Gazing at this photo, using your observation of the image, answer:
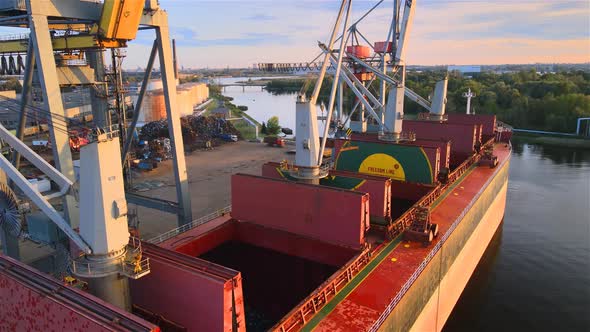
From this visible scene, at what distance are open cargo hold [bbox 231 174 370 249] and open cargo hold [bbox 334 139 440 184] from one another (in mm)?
8067

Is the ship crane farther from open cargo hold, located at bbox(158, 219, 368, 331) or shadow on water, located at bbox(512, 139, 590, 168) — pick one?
shadow on water, located at bbox(512, 139, 590, 168)

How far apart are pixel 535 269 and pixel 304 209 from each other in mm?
16669

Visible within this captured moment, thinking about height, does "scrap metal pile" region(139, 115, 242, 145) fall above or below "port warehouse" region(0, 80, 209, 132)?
below

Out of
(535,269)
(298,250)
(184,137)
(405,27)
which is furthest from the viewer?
(184,137)

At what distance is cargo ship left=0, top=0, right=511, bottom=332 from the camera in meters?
9.58

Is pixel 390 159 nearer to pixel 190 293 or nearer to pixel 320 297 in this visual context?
pixel 320 297

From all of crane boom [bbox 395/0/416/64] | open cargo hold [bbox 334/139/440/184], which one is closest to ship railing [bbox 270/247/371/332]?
open cargo hold [bbox 334/139/440/184]

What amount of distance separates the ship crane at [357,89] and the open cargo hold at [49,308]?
1119 cm

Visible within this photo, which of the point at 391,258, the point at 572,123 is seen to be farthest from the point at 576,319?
the point at 572,123

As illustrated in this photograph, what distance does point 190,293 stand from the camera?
9914mm

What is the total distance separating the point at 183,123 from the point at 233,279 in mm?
52067

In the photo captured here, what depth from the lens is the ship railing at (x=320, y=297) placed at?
10.7 meters

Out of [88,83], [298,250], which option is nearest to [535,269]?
[298,250]

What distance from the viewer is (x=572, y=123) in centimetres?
7125
